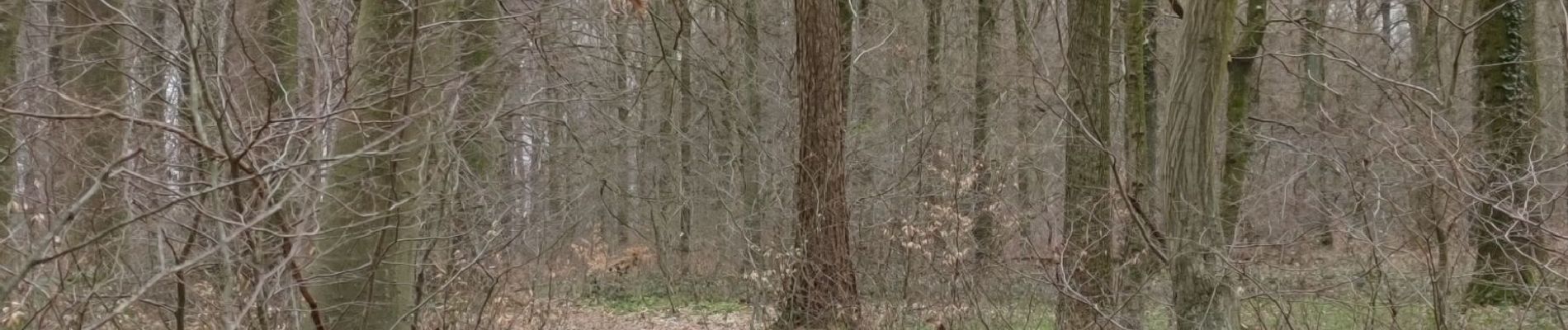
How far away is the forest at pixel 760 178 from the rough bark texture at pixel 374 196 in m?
0.02

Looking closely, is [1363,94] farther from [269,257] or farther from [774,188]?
[269,257]

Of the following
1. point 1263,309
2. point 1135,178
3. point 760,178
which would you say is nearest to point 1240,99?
point 1135,178

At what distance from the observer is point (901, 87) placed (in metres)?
13.9

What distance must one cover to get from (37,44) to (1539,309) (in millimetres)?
10804

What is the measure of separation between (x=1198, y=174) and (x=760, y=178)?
8.26 metres

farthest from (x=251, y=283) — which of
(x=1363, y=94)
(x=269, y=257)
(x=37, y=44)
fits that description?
(x=1363, y=94)

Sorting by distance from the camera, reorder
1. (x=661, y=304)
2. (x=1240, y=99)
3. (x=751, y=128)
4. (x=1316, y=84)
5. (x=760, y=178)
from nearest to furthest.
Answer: (x=1240, y=99)
(x=751, y=128)
(x=1316, y=84)
(x=661, y=304)
(x=760, y=178)

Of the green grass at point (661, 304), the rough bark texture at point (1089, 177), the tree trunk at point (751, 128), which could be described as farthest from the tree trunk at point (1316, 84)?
the green grass at point (661, 304)

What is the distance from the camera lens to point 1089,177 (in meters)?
8.41

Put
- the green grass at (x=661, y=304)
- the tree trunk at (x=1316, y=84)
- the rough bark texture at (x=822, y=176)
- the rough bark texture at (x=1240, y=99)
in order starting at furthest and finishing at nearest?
the tree trunk at (x=1316, y=84) < the green grass at (x=661, y=304) < the rough bark texture at (x=1240, y=99) < the rough bark texture at (x=822, y=176)

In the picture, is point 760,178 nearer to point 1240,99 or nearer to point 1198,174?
point 1240,99

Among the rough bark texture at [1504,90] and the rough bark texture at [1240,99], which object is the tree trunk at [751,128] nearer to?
the rough bark texture at [1240,99]

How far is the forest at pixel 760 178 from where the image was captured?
15.9ft

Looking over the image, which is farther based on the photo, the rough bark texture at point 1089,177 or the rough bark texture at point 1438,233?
the rough bark texture at point 1089,177
